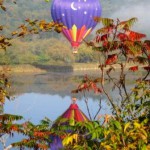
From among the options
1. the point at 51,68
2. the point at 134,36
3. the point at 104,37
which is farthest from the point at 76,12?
the point at 51,68

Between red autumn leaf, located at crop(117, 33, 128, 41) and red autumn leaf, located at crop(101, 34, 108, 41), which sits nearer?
red autumn leaf, located at crop(117, 33, 128, 41)

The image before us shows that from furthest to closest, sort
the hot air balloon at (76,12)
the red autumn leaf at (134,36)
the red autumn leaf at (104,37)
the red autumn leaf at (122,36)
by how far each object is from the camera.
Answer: the hot air balloon at (76,12)
the red autumn leaf at (104,37)
the red autumn leaf at (122,36)
the red autumn leaf at (134,36)

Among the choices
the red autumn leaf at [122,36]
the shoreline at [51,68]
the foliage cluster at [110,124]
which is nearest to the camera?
the foliage cluster at [110,124]

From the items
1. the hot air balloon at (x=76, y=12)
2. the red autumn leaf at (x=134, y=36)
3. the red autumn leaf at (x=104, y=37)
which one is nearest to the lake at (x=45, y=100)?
the hot air balloon at (x=76, y=12)

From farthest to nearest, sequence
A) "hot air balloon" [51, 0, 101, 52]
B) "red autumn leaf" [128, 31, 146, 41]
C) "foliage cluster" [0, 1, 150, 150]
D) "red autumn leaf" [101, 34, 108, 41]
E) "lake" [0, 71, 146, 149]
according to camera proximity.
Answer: "hot air balloon" [51, 0, 101, 52] → "lake" [0, 71, 146, 149] → "red autumn leaf" [101, 34, 108, 41] → "red autumn leaf" [128, 31, 146, 41] → "foliage cluster" [0, 1, 150, 150]

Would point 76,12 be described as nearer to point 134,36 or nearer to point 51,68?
point 134,36

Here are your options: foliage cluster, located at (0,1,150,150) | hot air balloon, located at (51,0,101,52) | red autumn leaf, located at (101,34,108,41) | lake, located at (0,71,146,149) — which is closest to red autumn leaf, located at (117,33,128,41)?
foliage cluster, located at (0,1,150,150)

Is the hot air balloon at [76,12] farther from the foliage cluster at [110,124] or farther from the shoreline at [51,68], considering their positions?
the shoreline at [51,68]

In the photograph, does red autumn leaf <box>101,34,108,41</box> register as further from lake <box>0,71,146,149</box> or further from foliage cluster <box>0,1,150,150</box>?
lake <box>0,71,146,149</box>

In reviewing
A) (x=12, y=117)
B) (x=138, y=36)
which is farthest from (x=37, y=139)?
(x=138, y=36)

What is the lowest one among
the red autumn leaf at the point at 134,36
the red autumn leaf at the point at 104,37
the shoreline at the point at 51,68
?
the red autumn leaf at the point at 134,36

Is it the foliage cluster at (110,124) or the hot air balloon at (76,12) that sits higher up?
the hot air balloon at (76,12)

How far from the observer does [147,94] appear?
7.53m

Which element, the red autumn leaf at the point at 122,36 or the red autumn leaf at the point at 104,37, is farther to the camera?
the red autumn leaf at the point at 104,37
